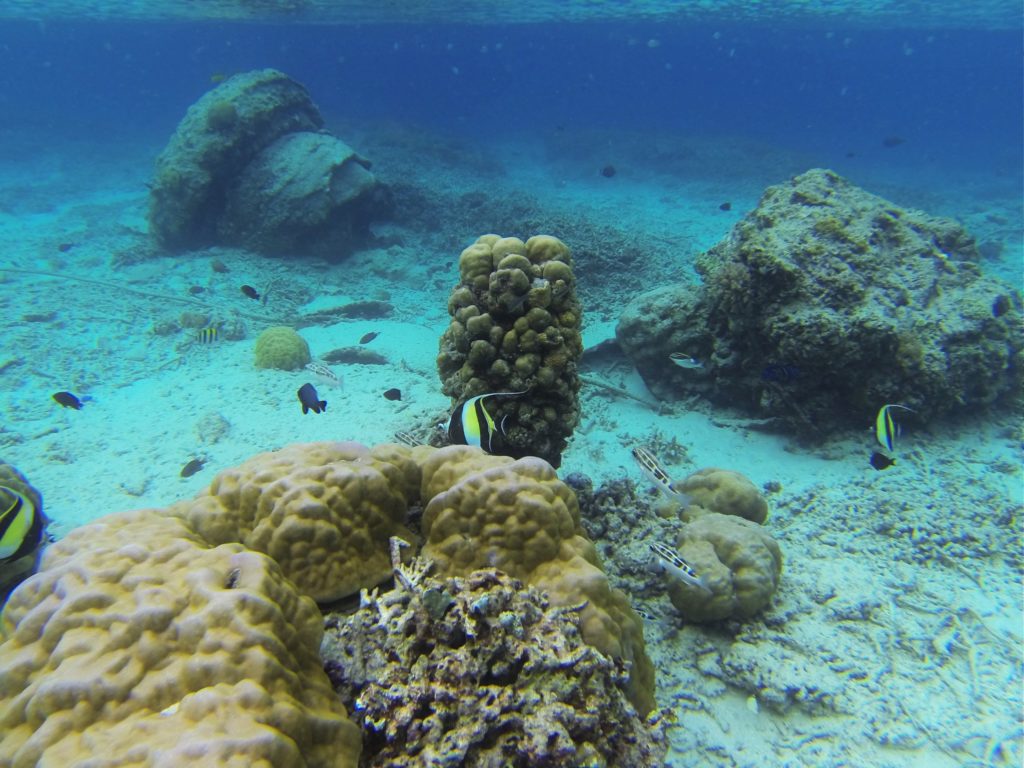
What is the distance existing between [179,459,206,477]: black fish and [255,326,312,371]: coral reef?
3100mm

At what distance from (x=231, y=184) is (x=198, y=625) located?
16.9m

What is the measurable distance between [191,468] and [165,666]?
522 centimetres

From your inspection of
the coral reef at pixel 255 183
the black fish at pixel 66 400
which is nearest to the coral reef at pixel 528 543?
the black fish at pixel 66 400

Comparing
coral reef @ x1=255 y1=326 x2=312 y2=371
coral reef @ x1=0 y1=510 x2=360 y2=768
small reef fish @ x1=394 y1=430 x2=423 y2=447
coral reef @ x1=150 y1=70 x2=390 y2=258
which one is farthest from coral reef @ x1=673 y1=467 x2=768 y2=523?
coral reef @ x1=150 y1=70 x2=390 y2=258

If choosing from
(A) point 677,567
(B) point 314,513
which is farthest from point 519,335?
(B) point 314,513

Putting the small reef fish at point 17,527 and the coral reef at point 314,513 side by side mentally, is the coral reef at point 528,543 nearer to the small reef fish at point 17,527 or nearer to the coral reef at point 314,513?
the coral reef at point 314,513

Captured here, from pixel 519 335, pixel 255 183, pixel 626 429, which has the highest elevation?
pixel 255 183

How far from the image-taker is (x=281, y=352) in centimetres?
946

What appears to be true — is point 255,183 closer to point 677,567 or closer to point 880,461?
point 677,567

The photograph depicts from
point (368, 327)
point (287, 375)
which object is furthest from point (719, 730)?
point (368, 327)

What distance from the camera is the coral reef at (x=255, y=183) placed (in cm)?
1498

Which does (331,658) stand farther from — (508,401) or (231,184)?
(231,184)

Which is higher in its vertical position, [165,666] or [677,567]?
[165,666]

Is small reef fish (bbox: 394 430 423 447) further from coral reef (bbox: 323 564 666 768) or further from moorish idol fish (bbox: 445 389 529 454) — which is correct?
coral reef (bbox: 323 564 666 768)
